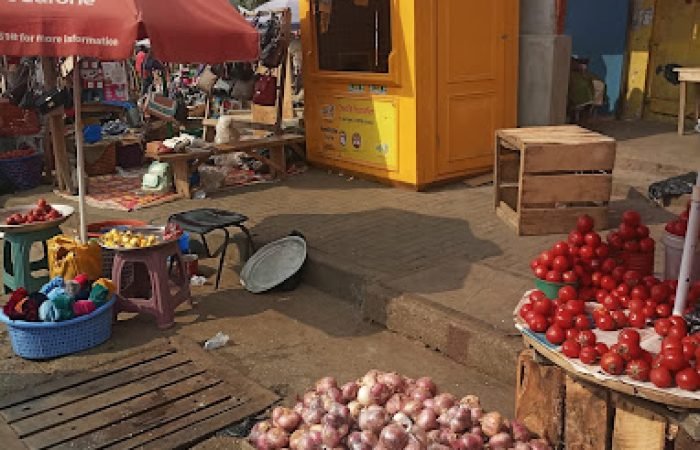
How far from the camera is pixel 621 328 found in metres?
3.25

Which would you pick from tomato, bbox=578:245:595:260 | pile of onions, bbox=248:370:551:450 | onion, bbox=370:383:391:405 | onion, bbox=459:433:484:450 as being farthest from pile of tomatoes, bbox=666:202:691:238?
onion, bbox=370:383:391:405

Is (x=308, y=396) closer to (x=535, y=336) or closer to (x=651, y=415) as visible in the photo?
(x=535, y=336)

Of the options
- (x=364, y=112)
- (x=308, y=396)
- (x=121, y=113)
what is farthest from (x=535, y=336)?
(x=121, y=113)

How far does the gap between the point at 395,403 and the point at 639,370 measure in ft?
3.58

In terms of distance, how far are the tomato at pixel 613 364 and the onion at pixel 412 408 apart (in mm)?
843

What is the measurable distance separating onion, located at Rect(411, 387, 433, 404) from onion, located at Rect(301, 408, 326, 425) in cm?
46

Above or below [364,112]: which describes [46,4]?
above

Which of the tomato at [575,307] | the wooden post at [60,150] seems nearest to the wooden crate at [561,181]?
the tomato at [575,307]

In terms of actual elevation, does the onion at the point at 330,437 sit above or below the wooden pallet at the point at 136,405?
above

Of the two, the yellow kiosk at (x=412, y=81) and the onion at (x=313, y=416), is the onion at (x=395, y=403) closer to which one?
the onion at (x=313, y=416)

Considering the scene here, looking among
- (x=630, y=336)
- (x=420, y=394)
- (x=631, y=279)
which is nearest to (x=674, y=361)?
(x=630, y=336)

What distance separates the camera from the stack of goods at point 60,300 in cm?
471

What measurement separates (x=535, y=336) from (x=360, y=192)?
5.10 m

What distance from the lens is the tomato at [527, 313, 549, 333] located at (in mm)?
3250
